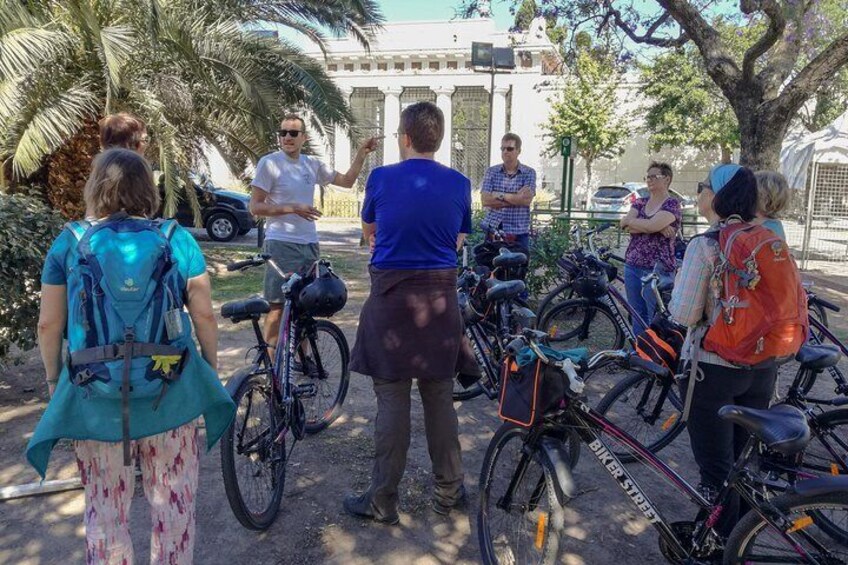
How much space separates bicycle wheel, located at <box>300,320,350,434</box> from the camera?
4285 mm

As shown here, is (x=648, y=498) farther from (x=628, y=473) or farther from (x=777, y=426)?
(x=777, y=426)

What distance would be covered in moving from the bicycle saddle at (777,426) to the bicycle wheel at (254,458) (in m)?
2.01

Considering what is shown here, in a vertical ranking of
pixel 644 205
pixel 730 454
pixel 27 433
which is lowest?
pixel 27 433

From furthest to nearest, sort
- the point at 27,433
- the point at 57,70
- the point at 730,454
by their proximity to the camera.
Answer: the point at 57,70, the point at 27,433, the point at 730,454

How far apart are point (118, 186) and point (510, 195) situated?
4.57 m

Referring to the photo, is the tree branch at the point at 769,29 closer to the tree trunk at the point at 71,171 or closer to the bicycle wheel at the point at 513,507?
the bicycle wheel at the point at 513,507

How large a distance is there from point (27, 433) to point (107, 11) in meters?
6.64

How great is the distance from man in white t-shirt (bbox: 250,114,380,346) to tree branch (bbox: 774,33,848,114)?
6.07m

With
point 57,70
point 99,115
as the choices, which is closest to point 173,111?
point 99,115

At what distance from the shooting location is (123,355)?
6.81 ft

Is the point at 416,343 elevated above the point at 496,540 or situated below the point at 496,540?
above

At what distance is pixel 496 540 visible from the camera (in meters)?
2.92

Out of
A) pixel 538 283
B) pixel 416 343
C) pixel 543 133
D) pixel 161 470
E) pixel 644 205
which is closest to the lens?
pixel 161 470

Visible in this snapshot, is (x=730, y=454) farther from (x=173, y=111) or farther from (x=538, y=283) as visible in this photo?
(x=173, y=111)
